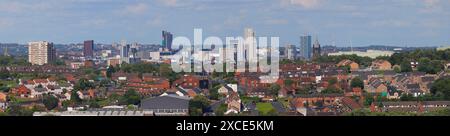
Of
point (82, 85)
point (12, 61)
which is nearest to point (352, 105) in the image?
point (82, 85)

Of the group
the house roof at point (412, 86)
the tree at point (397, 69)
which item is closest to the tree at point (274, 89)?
the house roof at point (412, 86)

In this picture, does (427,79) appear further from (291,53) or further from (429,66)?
(291,53)

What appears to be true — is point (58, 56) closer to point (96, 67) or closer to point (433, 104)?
point (96, 67)

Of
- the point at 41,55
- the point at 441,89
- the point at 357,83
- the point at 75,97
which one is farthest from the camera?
the point at 41,55

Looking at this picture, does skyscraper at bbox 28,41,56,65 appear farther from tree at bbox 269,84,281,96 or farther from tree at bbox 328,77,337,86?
tree at bbox 269,84,281,96

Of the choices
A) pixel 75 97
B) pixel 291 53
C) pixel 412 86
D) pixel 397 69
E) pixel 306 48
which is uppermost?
pixel 306 48

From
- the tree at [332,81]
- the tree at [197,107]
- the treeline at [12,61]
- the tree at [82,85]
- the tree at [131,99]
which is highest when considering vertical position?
the treeline at [12,61]

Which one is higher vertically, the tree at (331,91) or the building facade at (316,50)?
the building facade at (316,50)

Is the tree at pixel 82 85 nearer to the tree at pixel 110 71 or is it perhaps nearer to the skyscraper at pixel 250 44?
the skyscraper at pixel 250 44

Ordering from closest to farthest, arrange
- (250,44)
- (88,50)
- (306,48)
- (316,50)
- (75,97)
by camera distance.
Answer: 1. (250,44)
2. (75,97)
3. (306,48)
4. (316,50)
5. (88,50)

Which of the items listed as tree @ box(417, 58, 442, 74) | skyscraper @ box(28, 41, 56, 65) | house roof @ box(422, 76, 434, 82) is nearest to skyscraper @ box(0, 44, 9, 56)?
skyscraper @ box(28, 41, 56, 65)
